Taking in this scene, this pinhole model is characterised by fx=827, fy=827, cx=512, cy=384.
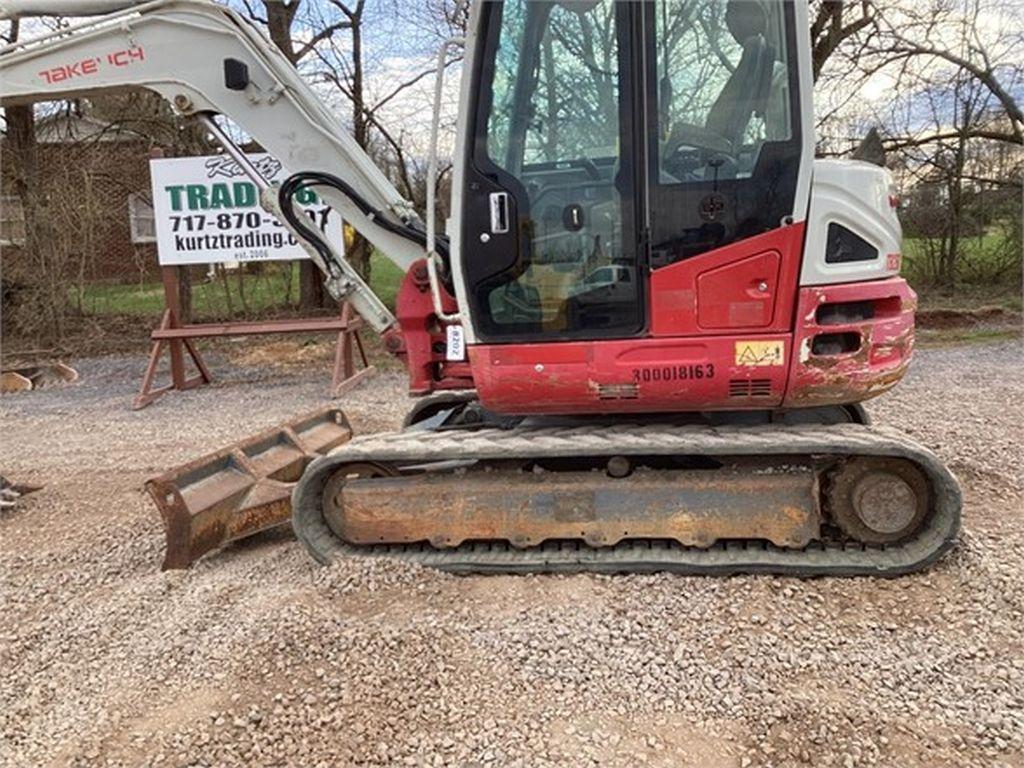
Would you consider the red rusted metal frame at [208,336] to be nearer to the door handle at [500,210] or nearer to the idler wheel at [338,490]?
the idler wheel at [338,490]

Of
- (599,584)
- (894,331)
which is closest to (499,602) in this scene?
(599,584)

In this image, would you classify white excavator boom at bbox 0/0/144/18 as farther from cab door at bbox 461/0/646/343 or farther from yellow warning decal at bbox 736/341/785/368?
yellow warning decal at bbox 736/341/785/368

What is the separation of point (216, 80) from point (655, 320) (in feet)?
8.83

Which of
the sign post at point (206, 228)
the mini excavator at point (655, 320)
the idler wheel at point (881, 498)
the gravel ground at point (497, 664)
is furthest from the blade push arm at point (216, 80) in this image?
the sign post at point (206, 228)

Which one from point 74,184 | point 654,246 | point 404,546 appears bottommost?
point 404,546

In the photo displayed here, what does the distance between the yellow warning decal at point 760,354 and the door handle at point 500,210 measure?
111cm

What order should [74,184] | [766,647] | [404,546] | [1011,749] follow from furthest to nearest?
[74,184]
[404,546]
[766,647]
[1011,749]

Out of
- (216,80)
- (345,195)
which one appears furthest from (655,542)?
(216,80)

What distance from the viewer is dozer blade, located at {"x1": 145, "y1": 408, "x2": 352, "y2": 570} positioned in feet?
12.6

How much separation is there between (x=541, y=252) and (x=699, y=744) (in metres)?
2.02

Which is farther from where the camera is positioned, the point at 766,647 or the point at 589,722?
the point at 766,647

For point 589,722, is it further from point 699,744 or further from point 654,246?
point 654,246

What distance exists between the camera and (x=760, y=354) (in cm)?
347

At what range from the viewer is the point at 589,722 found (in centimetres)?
262
